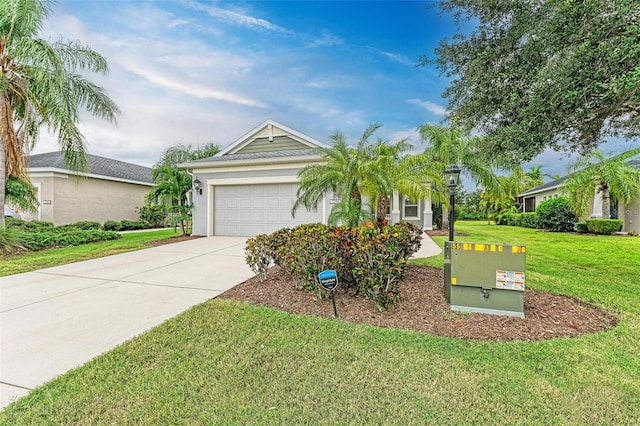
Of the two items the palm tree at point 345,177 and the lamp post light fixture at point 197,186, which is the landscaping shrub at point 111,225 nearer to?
the lamp post light fixture at point 197,186

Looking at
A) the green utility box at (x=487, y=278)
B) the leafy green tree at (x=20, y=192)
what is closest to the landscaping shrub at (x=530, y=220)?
the green utility box at (x=487, y=278)

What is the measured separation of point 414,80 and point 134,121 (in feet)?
42.9

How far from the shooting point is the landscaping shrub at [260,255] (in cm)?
525

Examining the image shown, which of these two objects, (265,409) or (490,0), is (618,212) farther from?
(265,409)

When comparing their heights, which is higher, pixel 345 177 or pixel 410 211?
pixel 345 177

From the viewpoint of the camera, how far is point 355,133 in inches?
268

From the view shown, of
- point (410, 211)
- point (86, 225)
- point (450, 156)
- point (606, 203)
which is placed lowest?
point (86, 225)

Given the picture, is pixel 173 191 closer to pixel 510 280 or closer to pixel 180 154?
pixel 180 154

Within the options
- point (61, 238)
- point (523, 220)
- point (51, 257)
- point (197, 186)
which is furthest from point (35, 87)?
point (523, 220)

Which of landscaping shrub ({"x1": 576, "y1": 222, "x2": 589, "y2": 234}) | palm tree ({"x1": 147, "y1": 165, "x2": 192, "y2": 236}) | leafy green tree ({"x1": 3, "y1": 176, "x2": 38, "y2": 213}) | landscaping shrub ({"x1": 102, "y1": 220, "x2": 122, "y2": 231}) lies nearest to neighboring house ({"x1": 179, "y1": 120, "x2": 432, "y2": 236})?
palm tree ({"x1": 147, "y1": 165, "x2": 192, "y2": 236})

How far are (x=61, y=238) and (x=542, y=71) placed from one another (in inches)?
527

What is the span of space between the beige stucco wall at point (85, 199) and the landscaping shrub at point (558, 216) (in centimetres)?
2420

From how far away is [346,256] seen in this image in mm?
4477

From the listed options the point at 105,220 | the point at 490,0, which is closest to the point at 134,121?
the point at 105,220
